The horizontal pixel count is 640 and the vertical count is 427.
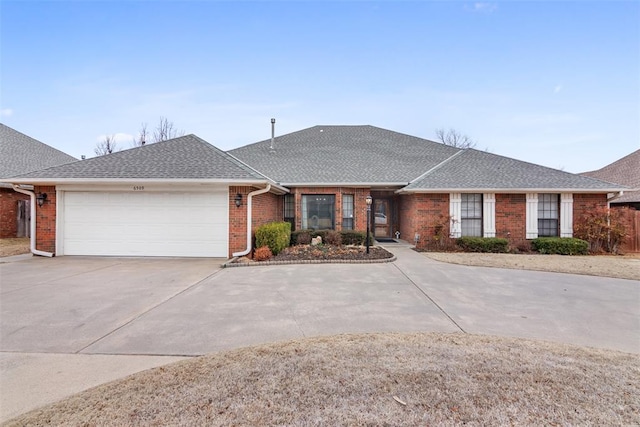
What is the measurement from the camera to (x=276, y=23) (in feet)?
37.2

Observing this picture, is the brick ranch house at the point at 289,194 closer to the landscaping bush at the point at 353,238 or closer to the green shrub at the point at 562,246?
the green shrub at the point at 562,246

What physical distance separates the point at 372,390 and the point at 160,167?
9.93m

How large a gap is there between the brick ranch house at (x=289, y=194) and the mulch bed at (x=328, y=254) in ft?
4.67

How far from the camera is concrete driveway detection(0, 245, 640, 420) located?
3.32 m

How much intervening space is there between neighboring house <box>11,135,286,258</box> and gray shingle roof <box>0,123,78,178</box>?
6.51m

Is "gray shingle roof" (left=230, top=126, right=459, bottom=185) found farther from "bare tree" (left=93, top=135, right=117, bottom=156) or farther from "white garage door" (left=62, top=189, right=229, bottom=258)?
"bare tree" (left=93, top=135, right=117, bottom=156)

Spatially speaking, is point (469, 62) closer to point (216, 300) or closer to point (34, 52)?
point (216, 300)

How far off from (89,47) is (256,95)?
8106 millimetres

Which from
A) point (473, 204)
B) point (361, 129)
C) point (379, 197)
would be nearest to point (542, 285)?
point (473, 204)

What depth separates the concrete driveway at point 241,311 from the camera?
3318mm

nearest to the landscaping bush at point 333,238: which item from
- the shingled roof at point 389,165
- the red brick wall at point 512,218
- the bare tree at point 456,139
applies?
the shingled roof at point 389,165

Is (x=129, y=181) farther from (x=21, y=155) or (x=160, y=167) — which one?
(x=21, y=155)

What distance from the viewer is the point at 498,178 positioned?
1230 centimetres

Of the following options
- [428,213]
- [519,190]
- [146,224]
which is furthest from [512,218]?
[146,224]
